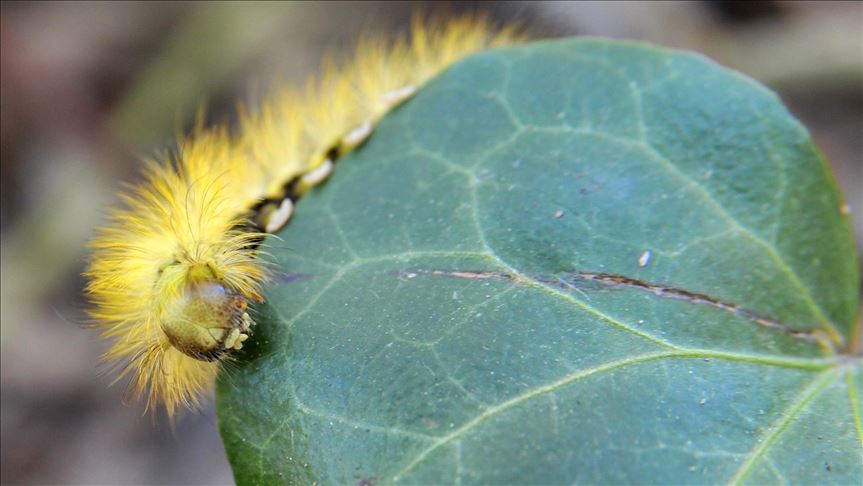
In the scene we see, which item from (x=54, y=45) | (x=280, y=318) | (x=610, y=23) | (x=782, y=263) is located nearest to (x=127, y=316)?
(x=280, y=318)

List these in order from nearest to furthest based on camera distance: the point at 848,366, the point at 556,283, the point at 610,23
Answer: the point at 556,283, the point at 848,366, the point at 610,23

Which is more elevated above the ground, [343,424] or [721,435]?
[343,424]

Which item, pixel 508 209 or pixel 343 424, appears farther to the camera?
pixel 508 209

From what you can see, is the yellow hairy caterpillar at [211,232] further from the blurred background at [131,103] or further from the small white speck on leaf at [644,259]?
the blurred background at [131,103]

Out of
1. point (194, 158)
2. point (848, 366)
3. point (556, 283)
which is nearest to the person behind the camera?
point (556, 283)

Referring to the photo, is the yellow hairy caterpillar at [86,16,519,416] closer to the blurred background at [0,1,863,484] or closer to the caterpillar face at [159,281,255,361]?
the caterpillar face at [159,281,255,361]

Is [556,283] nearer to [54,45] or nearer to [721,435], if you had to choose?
[721,435]
